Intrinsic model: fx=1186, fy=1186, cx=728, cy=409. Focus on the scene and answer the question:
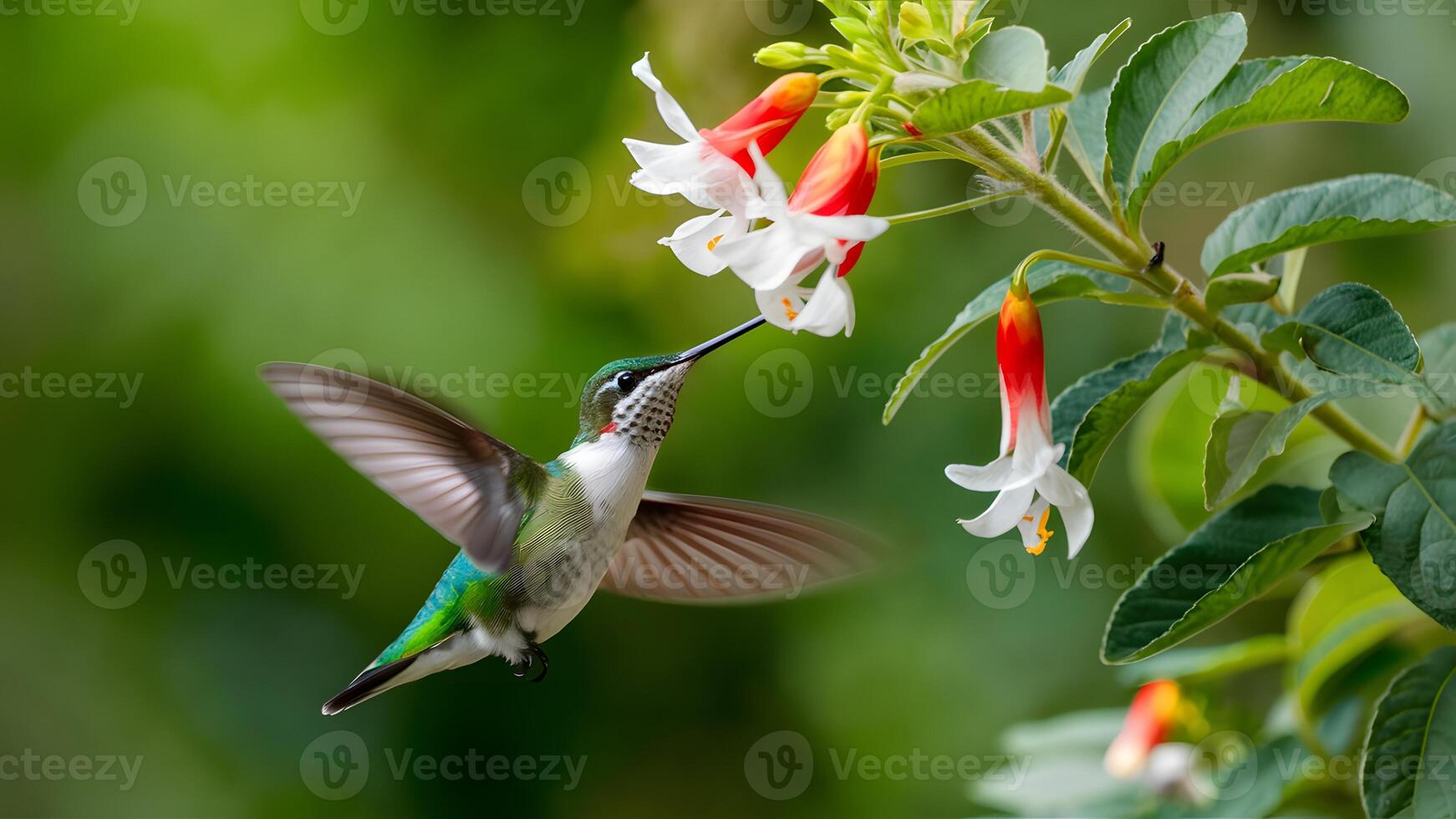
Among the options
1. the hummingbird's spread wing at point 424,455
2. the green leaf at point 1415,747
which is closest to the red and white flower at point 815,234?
the hummingbird's spread wing at point 424,455

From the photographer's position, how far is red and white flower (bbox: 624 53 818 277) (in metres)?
1.11

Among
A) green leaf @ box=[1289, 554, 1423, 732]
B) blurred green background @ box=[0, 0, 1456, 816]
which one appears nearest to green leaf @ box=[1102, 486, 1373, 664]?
green leaf @ box=[1289, 554, 1423, 732]

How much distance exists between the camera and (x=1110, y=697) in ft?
11.3

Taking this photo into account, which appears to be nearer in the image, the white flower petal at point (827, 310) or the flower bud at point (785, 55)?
the white flower petal at point (827, 310)

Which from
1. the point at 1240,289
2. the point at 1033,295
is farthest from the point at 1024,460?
the point at 1240,289

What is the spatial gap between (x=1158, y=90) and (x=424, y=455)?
0.98 m

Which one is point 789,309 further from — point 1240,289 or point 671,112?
point 1240,289

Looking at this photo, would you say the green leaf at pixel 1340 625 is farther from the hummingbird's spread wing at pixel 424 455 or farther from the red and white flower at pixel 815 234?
the hummingbird's spread wing at pixel 424 455

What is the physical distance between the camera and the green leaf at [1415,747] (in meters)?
1.21

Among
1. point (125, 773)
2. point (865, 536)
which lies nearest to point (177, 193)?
point (125, 773)

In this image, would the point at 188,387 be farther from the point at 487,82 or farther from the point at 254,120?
the point at 487,82

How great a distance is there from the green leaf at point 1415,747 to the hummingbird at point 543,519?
0.62 metres

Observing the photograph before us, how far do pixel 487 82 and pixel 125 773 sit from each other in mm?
2573

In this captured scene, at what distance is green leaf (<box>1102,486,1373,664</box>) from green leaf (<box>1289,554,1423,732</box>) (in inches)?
15.0
